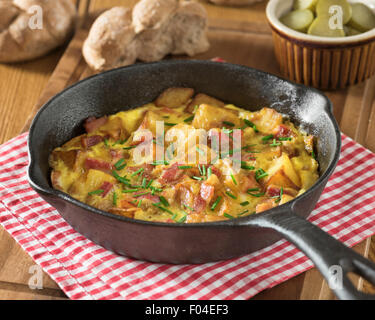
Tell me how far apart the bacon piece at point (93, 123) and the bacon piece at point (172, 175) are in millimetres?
527

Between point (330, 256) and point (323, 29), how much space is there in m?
1.78

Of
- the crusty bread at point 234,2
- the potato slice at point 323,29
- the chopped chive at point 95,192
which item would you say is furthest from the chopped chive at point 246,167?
the crusty bread at point 234,2

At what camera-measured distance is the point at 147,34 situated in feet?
10.9

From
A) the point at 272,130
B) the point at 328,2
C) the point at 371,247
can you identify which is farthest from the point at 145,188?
the point at 328,2

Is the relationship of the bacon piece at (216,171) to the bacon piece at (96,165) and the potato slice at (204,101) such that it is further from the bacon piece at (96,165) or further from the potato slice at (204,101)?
the potato slice at (204,101)

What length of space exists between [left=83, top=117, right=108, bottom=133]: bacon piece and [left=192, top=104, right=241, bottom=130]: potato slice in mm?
453

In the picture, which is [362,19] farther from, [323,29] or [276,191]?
[276,191]

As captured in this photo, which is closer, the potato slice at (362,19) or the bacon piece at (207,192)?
the bacon piece at (207,192)

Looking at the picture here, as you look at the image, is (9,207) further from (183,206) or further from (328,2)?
(328,2)

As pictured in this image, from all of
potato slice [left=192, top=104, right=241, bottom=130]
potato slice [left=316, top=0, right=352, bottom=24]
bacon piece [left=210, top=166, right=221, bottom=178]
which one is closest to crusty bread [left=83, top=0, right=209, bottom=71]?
potato slice [left=316, top=0, right=352, bottom=24]

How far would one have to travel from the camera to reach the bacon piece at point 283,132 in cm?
263

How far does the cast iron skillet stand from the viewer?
5.77ft

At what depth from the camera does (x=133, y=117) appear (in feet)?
9.18

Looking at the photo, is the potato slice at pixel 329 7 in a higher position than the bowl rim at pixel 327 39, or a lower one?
higher
